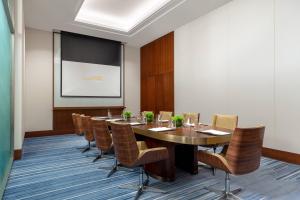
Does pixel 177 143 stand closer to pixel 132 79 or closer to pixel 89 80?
pixel 89 80

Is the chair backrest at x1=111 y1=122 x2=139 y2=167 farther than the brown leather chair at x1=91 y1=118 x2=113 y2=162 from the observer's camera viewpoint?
No

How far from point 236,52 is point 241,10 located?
95 cm

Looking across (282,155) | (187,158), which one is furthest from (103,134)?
(282,155)

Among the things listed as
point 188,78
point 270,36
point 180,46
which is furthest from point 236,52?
point 180,46

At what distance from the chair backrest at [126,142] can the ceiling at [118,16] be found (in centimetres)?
380

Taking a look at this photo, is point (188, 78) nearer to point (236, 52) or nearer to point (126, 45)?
point (236, 52)

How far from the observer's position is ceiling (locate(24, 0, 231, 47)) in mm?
4914

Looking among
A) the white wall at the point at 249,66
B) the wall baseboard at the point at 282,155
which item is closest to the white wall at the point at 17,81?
the white wall at the point at 249,66

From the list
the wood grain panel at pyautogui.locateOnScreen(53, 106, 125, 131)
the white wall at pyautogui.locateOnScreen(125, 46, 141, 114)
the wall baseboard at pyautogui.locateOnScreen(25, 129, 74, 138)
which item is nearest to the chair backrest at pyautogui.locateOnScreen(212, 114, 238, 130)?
the wood grain panel at pyautogui.locateOnScreen(53, 106, 125, 131)

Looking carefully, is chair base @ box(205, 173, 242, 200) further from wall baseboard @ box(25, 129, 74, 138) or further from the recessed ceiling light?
wall baseboard @ box(25, 129, 74, 138)

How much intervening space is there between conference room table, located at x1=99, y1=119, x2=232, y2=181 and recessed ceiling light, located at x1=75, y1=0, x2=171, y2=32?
11.8ft

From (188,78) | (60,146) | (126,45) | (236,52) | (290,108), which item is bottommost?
(60,146)

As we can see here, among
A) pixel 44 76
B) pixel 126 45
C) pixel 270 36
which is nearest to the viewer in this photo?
pixel 270 36

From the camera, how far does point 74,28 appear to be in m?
6.38
